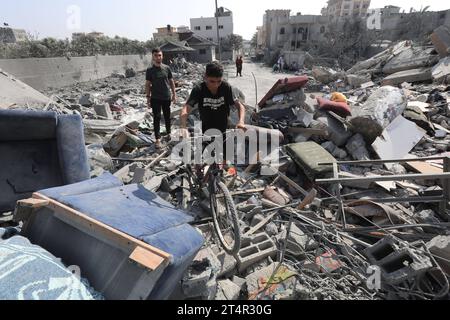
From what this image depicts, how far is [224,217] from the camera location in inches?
135

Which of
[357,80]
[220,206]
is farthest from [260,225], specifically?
[357,80]

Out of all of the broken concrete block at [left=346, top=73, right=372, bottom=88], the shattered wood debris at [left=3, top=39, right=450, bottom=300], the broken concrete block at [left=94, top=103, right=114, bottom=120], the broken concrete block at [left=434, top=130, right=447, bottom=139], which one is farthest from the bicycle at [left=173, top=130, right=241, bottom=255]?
the broken concrete block at [left=346, top=73, right=372, bottom=88]

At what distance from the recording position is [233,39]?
160 feet

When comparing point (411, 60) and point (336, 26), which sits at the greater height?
point (336, 26)

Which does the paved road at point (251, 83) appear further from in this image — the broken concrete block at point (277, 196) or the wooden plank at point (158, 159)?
the broken concrete block at point (277, 196)

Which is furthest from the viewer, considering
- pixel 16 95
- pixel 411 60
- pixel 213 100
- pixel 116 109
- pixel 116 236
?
pixel 411 60

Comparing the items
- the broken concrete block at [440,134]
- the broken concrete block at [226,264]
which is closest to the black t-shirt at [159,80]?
the broken concrete block at [226,264]

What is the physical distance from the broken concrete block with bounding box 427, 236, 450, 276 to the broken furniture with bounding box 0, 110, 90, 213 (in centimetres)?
408

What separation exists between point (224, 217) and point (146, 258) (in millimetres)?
1804

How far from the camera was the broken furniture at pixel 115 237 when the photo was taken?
1.78m

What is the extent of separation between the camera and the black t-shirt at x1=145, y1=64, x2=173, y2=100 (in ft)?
18.0

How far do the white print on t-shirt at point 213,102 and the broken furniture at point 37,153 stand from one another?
167cm

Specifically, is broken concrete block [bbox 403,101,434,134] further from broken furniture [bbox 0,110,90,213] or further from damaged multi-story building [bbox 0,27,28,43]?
damaged multi-story building [bbox 0,27,28,43]

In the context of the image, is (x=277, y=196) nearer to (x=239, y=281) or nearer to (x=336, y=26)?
(x=239, y=281)
